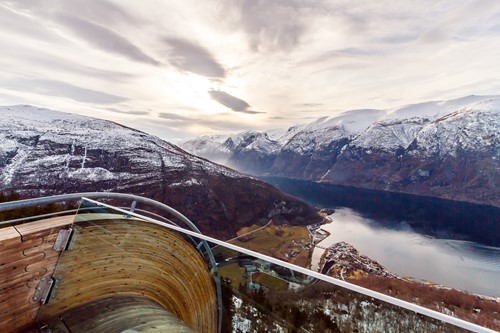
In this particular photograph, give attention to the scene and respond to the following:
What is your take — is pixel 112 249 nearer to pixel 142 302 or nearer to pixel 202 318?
pixel 142 302

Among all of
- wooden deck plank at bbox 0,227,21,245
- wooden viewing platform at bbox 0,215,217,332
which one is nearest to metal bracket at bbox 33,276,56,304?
wooden viewing platform at bbox 0,215,217,332

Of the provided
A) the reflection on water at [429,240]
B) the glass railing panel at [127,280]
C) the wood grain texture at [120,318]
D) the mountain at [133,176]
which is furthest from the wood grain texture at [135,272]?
the mountain at [133,176]

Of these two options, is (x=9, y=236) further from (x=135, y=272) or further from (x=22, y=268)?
(x=135, y=272)

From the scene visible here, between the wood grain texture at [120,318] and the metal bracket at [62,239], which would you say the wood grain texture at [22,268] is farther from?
the wood grain texture at [120,318]

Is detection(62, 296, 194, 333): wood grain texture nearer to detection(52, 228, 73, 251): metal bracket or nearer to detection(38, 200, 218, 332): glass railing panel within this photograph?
detection(38, 200, 218, 332): glass railing panel

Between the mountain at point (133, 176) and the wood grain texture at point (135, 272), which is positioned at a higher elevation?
the wood grain texture at point (135, 272)

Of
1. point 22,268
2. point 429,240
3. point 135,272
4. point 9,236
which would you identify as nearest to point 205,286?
point 135,272
